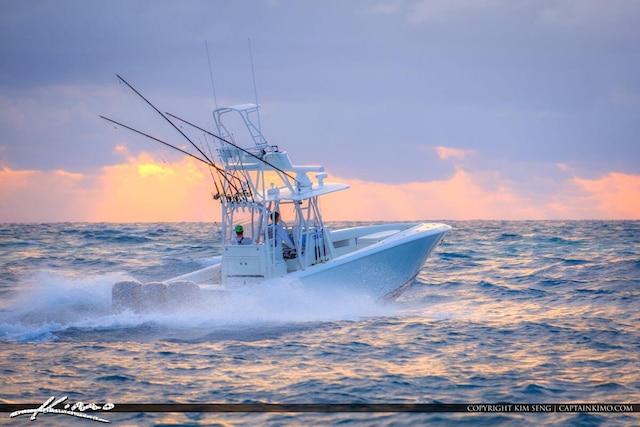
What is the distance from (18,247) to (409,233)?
98.9 feet

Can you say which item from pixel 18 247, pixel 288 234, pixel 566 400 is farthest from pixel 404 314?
pixel 18 247

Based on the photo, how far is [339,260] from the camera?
591 inches

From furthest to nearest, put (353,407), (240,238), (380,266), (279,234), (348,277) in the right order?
(380,266)
(348,277)
(279,234)
(240,238)
(353,407)

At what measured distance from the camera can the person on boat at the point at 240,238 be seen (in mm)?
14719

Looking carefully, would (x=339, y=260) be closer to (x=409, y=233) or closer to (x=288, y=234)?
(x=288, y=234)

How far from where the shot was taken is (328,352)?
11383mm

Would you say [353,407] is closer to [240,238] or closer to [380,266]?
[240,238]
